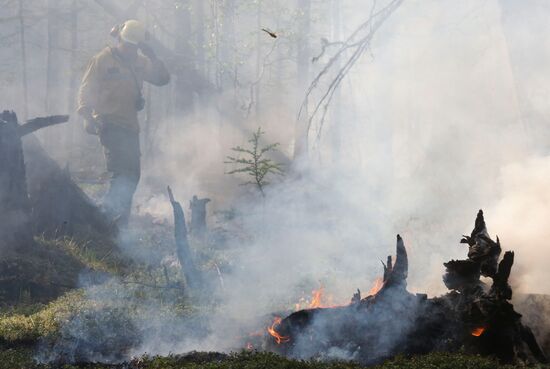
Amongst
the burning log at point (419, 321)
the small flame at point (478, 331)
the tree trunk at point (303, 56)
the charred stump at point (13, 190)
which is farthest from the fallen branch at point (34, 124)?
the tree trunk at point (303, 56)

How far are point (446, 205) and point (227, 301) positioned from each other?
25.6ft

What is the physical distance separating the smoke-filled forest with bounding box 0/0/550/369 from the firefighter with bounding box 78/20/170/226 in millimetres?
41

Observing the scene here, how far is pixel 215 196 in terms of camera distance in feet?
58.8

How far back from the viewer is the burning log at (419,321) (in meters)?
5.98

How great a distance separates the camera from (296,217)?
14672 mm

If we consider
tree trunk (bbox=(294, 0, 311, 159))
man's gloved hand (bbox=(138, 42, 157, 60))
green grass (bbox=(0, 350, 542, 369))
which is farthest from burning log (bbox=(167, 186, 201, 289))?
tree trunk (bbox=(294, 0, 311, 159))

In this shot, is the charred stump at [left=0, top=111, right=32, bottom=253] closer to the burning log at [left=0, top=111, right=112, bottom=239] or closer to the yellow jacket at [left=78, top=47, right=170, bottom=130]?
the burning log at [left=0, top=111, right=112, bottom=239]

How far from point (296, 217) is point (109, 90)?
5.17m

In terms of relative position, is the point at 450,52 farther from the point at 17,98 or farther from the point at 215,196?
the point at 17,98

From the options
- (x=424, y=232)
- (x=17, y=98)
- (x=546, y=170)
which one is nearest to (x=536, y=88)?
(x=424, y=232)

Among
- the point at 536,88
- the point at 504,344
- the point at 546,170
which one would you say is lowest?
the point at 504,344

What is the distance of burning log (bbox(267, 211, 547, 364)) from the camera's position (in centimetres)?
598

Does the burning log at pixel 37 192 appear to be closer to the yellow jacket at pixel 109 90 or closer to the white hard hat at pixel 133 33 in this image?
the yellow jacket at pixel 109 90

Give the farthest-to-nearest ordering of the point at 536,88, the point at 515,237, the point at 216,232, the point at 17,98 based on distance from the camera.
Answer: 1. the point at 17,98
2. the point at 536,88
3. the point at 216,232
4. the point at 515,237
